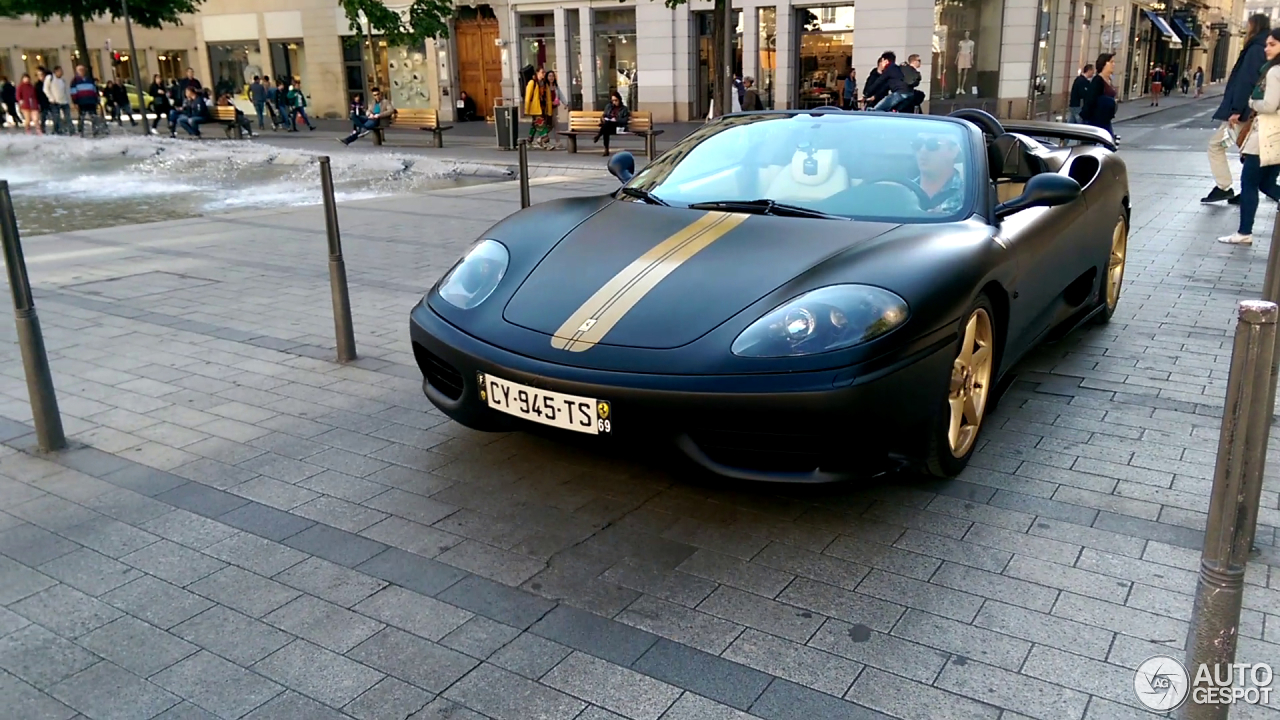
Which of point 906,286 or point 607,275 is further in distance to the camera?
point 607,275

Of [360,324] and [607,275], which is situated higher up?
[607,275]

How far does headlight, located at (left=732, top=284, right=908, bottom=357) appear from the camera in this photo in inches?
128

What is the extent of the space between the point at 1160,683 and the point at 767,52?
26.9 m

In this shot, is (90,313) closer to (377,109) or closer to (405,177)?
(405,177)

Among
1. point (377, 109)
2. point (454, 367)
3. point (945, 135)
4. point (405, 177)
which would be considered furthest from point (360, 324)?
point (377, 109)

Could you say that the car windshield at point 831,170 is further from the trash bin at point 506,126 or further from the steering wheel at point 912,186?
the trash bin at point 506,126

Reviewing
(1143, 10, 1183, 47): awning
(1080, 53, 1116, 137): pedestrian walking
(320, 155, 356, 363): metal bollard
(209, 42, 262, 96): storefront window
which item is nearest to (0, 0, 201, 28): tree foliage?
(209, 42, 262, 96): storefront window

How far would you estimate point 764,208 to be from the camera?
168 inches

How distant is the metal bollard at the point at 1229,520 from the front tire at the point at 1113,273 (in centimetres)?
395

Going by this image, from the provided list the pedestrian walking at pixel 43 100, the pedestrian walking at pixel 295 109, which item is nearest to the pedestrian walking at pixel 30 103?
the pedestrian walking at pixel 43 100

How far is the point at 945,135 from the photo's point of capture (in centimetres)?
453

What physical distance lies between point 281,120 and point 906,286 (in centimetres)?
3196

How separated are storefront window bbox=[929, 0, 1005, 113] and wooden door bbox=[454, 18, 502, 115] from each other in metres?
14.5

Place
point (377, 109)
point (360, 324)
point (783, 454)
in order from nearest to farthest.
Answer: point (783, 454)
point (360, 324)
point (377, 109)
